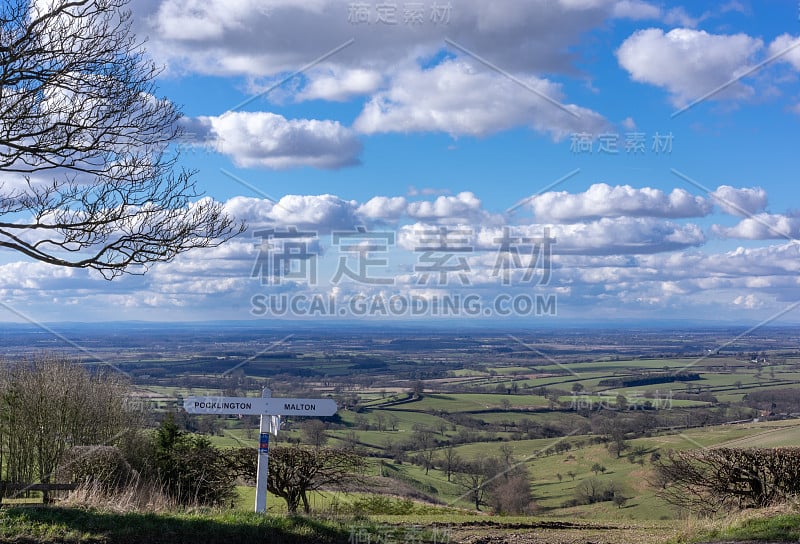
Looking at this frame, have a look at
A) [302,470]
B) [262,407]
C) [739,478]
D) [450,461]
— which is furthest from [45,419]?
[739,478]

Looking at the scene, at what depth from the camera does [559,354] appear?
3885 inches

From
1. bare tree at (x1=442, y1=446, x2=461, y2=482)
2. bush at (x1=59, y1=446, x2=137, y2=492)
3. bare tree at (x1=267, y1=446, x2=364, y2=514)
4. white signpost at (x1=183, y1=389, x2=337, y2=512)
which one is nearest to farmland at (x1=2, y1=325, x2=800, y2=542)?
bare tree at (x1=442, y1=446, x2=461, y2=482)

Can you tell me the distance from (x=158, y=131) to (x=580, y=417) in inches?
2196

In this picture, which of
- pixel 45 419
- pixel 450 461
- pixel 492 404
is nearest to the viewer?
pixel 45 419

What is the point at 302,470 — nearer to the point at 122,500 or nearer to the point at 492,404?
the point at 122,500

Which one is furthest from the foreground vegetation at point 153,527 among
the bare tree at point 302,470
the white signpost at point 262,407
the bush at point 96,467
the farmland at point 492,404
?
the bush at point 96,467

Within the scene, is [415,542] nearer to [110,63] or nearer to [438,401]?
[110,63]

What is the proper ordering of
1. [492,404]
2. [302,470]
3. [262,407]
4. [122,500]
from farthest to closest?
[492,404] < [302,470] < [262,407] < [122,500]

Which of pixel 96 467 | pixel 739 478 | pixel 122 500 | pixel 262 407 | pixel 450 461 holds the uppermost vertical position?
pixel 262 407

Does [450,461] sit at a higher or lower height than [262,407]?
lower

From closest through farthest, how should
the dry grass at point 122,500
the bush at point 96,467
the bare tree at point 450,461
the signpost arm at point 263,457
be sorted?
1. the dry grass at point 122,500
2. the signpost arm at point 263,457
3. the bush at point 96,467
4. the bare tree at point 450,461

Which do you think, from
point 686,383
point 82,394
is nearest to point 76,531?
point 82,394

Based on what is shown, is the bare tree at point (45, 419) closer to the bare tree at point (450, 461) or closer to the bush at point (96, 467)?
the bush at point (96, 467)

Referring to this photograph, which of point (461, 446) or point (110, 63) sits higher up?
point (110, 63)
